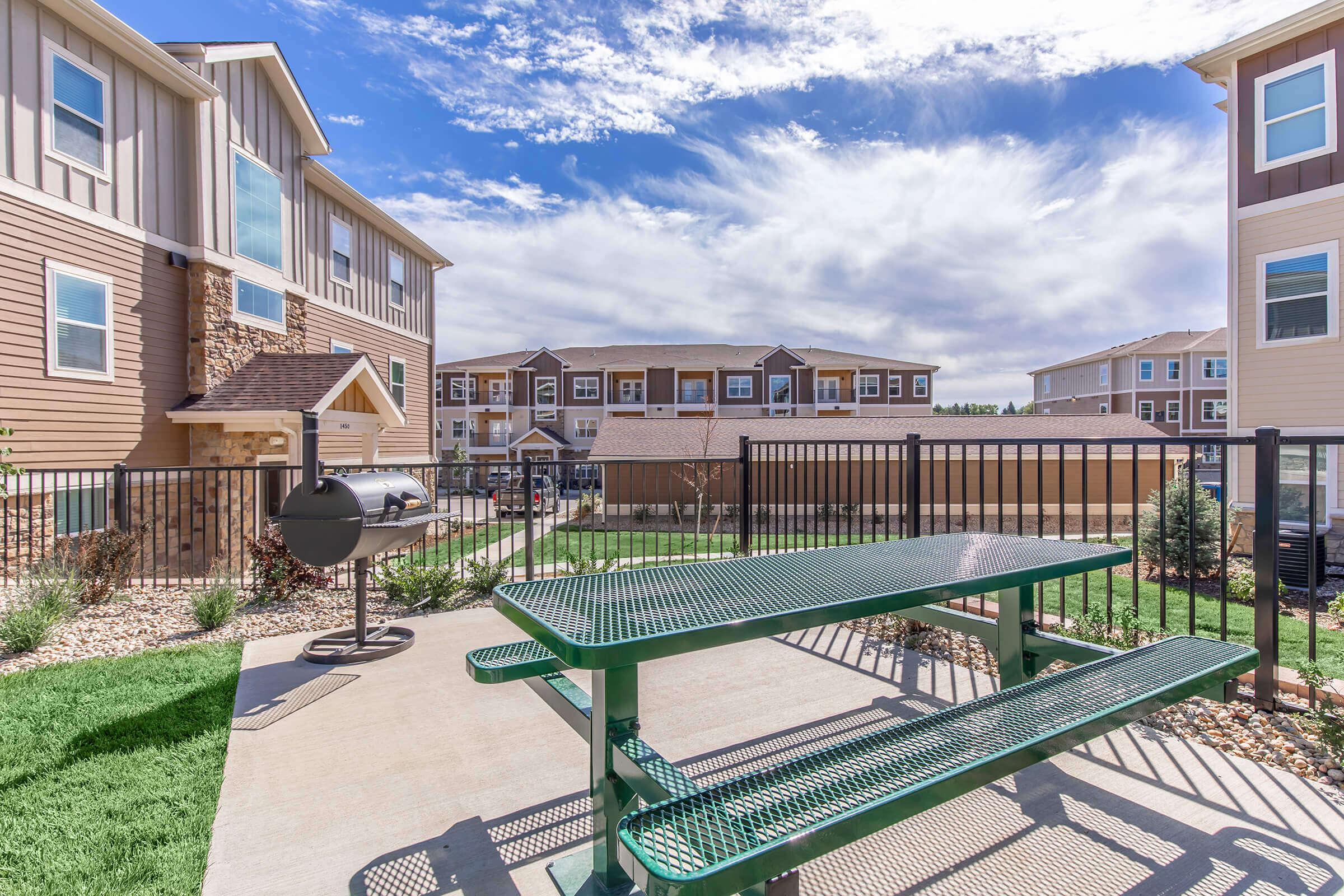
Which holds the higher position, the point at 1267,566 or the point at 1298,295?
the point at 1298,295

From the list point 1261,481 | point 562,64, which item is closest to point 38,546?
point 562,64

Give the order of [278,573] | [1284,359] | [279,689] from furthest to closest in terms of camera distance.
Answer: [1284,359] → [278,573] → [279,689]

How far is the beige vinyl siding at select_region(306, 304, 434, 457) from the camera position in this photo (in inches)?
540

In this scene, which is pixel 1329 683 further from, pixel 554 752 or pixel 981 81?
pixel 981 81

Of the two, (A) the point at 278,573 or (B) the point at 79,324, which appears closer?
(A) the point at 278,573

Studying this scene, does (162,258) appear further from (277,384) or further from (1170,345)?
(1170,345)

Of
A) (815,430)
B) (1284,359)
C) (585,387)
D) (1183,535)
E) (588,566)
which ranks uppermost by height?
(585,387)

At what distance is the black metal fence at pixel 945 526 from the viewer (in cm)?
314

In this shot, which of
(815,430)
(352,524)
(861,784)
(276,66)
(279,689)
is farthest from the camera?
(815,430)

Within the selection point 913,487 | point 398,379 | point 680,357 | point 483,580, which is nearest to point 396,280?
point 398,379

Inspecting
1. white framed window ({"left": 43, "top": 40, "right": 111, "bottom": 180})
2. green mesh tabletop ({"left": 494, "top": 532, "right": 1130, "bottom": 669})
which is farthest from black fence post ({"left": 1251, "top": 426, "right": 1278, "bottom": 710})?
white framed window ({"left": 43, "top": 40, "right": 111, "bottom": 180})

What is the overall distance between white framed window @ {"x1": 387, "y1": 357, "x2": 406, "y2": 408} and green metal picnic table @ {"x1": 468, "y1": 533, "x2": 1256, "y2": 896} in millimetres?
16587

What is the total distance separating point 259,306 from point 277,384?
2.18 metres

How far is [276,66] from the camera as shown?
11984 mm
